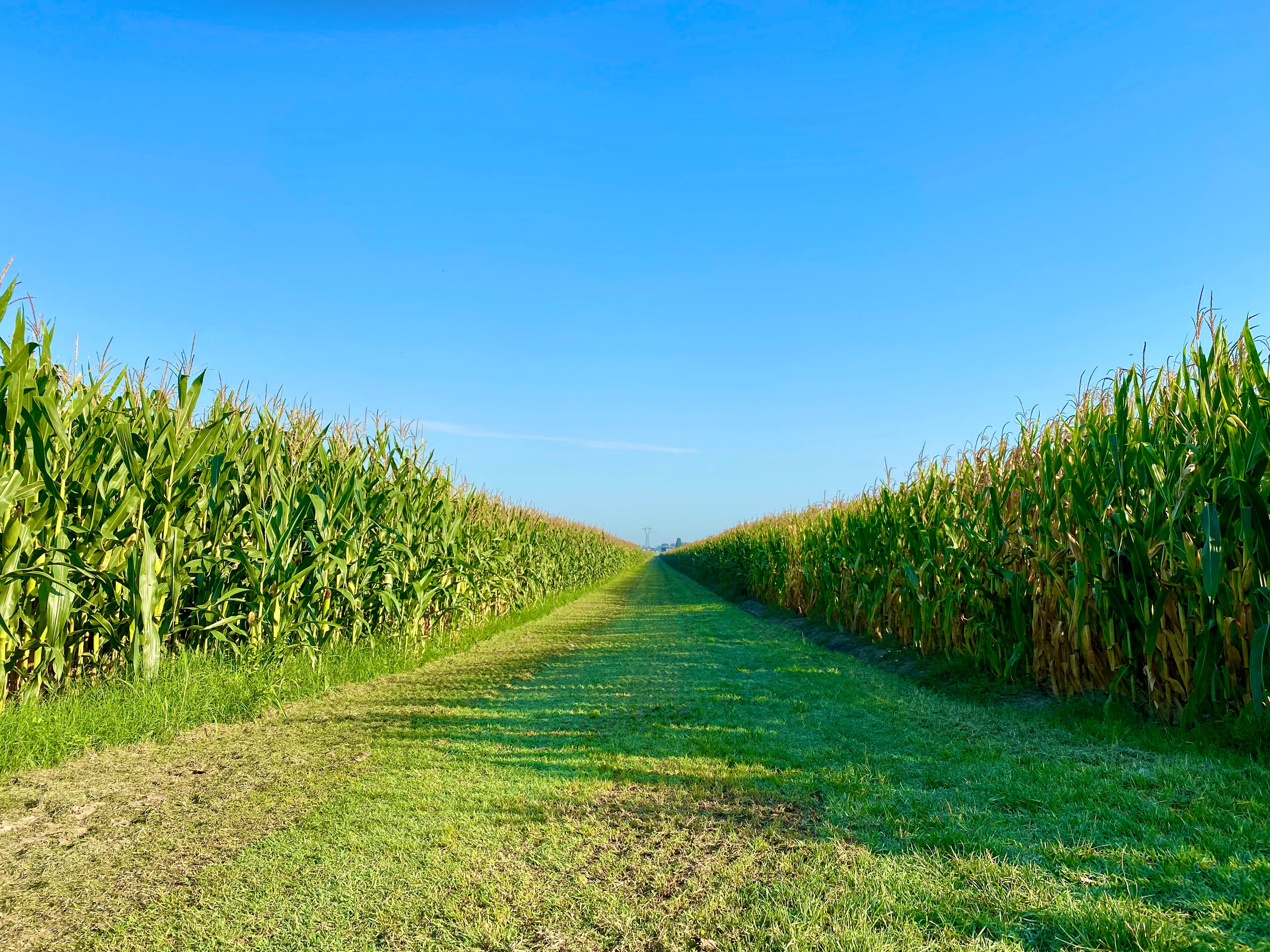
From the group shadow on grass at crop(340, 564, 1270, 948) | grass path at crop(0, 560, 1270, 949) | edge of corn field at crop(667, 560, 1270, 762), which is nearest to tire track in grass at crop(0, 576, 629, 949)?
grass path at crop(0, 560, 1270, 949)

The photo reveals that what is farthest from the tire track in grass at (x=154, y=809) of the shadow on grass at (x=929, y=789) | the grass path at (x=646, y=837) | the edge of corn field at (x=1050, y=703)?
the edge of corn field at (x=1050, y=703)

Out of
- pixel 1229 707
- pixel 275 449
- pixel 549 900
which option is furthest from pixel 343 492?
pixel 1229 707

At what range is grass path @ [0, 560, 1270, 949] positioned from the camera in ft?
7.61

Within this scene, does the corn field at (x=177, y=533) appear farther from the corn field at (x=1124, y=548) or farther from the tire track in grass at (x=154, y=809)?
the corn field at (x=1124, y=548)

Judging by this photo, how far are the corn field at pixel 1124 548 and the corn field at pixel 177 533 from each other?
6515mm

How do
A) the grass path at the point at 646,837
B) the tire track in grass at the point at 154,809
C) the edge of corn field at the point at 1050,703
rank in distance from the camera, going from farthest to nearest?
the edge of corn field at the point at 1050,703, the tire track in grass at the point at 154,809, the grass path at the point at 646,837

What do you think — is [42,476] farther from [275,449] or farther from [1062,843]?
[1062,843]

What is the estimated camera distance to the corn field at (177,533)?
14.2 feet

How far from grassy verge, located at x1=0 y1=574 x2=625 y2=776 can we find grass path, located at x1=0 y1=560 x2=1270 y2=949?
159mm

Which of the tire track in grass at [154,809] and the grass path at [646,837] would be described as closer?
the grass path at [646,837]

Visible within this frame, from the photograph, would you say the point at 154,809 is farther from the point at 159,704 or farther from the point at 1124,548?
the point at 1124,548

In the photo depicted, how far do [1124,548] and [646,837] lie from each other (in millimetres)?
4325

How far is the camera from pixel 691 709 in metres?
5.43

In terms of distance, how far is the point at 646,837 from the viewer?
9.97 feet
